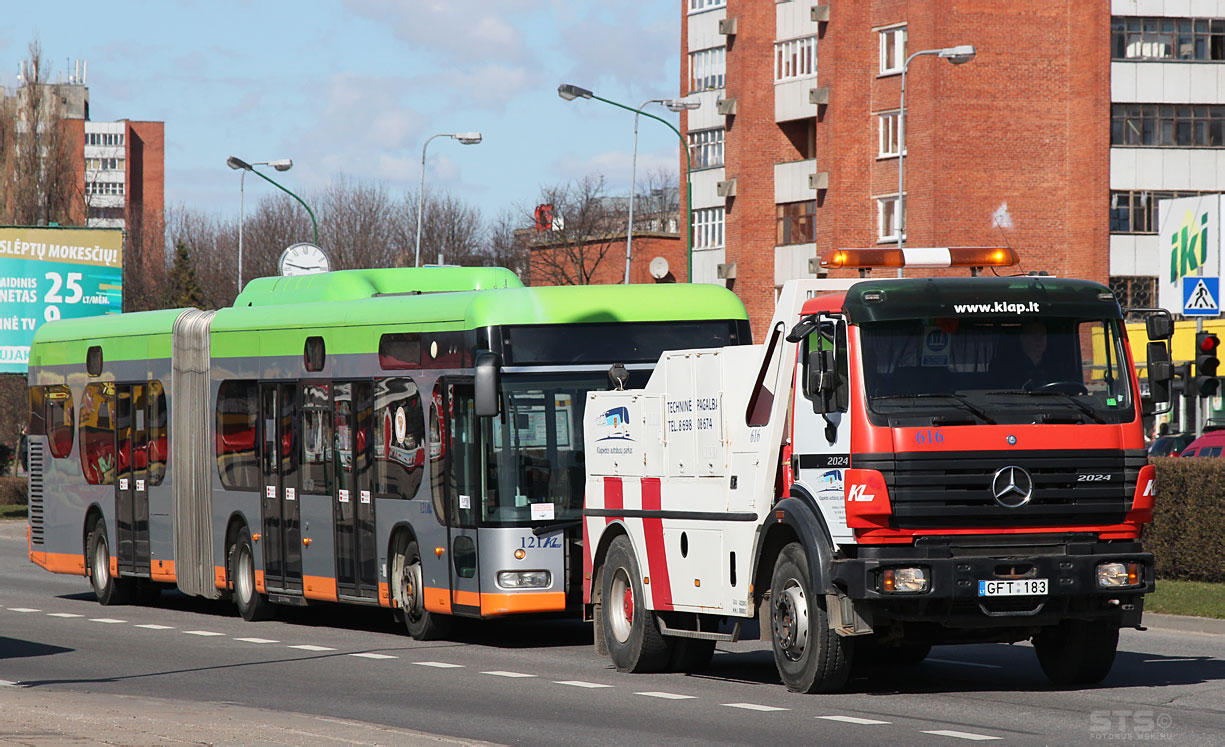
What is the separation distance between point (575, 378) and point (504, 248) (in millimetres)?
70725

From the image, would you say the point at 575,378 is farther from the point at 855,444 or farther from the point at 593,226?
the point at 593,226

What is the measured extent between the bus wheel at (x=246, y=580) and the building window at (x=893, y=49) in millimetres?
42903

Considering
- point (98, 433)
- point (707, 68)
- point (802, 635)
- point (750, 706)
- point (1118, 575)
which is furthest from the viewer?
point (707, 68)

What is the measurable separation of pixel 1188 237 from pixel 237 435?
2051 centimetres

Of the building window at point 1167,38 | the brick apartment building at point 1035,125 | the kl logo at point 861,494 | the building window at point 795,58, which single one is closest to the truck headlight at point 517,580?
the kl logo at point 861,494

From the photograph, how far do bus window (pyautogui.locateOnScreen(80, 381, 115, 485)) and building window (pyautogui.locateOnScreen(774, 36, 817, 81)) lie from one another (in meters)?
43.4

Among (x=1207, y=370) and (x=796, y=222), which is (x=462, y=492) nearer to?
(x=1207, y=370)

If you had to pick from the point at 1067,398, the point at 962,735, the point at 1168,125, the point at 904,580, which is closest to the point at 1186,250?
the point at 1067,398

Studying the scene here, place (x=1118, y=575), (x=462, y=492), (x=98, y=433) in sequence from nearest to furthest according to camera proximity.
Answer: (x=1118, y=575) → (x=462, y=492) → (x=98, y=433)

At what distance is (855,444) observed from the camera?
472 inches

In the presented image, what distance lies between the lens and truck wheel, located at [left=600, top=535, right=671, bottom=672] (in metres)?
14.6

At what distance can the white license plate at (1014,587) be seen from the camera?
1191cm

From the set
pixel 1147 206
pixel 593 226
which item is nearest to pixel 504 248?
pixel 593 226

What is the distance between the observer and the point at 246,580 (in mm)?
20766
